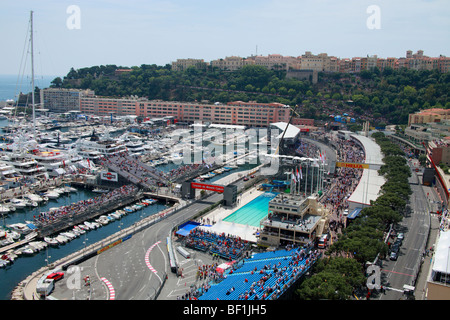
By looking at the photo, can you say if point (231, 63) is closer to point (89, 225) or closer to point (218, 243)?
point (89, 225)

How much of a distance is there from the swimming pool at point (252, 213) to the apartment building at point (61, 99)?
66490 millimetres

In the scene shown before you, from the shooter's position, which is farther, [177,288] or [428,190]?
[428,190]

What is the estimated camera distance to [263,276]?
Answer: 52.1ft

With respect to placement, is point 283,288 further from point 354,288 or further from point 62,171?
point 62,171

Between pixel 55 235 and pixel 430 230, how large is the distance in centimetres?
2312

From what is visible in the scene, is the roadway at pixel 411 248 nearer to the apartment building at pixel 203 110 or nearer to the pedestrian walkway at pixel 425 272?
the pedestrian walkway at pixel 425 272

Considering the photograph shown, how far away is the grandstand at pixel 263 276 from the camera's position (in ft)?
46.9

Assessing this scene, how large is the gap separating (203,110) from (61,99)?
36245 millimetres

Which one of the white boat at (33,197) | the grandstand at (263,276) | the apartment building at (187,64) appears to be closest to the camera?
the grandstand at (263,276)

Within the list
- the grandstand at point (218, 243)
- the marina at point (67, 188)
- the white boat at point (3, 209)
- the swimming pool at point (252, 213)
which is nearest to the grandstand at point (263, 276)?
the grandstand at point (218, 243)

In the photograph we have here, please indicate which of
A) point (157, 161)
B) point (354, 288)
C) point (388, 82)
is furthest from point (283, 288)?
point (388, 82)

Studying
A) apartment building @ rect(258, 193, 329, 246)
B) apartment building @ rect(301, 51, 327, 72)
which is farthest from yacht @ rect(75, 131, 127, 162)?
apartment building @ rect(301, 51, 327, 72)

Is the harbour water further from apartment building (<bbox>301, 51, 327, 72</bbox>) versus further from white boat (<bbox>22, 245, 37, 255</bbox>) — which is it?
apartment building (<bbox>301, 51, 327, 72</bbox>)

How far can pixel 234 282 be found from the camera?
1586cm
